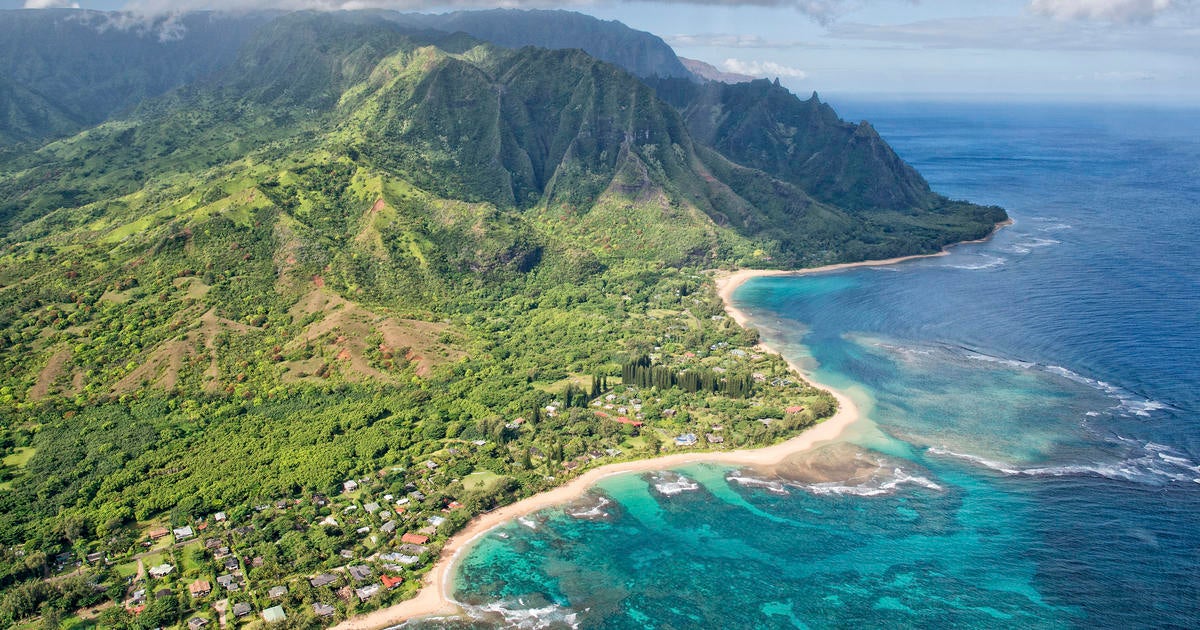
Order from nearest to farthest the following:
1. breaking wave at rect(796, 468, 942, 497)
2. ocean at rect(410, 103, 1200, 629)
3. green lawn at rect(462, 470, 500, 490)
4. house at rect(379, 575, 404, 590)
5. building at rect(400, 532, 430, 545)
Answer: ocean at rect(410, 103, 1200, 629) < house at rect(379, 575, 404, 590) < building at rect(400, 532, 430, 545) < breaking wave at rect(796, 468, 942, 497) < green lawn at rect(462, 470, 500, 490)

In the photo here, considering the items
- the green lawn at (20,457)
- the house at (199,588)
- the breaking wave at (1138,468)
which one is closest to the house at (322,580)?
the house at (199,588)

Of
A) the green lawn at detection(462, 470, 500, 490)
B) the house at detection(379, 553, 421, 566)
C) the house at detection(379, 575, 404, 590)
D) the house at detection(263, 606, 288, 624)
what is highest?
the green lawn at detection(462, 470, 500, 490)

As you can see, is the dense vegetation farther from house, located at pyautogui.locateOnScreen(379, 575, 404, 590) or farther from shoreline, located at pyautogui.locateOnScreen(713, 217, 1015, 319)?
shoreline, located at pyautogui.locateOnScreen(713, 217, 1015, 319)

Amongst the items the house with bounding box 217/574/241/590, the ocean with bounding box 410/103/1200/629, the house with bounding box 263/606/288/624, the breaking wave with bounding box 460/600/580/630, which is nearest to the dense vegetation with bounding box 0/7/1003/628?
the house with bounding box 217/574/241/590

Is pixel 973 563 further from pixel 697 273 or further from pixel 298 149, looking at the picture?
pixel 298 149

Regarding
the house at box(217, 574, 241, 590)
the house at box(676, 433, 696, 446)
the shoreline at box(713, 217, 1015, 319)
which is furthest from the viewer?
the shoreline at box(713, 217, 1015, 319)

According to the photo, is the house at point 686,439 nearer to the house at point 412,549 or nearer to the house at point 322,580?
the house at point 412,549

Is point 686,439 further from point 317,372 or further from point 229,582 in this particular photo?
point 229,582
